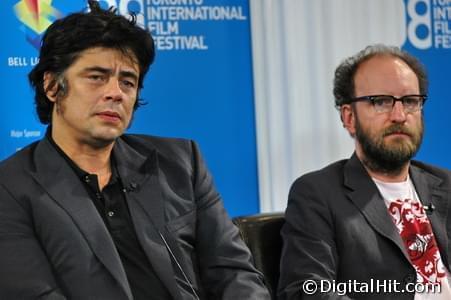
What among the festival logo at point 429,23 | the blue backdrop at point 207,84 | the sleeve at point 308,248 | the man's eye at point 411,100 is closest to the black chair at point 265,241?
the sleeve at point 308,248

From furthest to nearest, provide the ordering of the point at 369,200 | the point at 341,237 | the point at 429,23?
the point at 429,23 < the point at 369,200 < the point at 341,237

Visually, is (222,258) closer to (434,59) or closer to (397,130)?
(397,130)

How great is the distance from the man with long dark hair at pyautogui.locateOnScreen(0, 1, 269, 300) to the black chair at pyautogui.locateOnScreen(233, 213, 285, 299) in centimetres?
16

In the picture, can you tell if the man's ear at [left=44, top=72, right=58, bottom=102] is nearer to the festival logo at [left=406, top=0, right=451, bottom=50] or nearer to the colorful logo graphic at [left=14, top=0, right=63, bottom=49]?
the colorful logo graphic at [left=14, top=0, right=63, bottom=49]

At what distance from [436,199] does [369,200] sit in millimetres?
294

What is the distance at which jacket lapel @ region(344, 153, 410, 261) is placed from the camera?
271 centimetres

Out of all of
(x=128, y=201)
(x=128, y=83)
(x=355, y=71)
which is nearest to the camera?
(x=128, y=201)

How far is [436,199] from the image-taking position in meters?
2.90

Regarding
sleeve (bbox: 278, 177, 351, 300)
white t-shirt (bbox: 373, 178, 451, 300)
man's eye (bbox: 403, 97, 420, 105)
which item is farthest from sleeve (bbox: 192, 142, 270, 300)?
man's eye (bbox: 403, 97, 420, 105)

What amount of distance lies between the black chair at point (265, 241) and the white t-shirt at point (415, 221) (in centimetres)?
42

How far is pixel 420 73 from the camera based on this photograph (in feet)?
10.0

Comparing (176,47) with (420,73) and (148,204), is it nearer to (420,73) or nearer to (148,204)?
(420,73)

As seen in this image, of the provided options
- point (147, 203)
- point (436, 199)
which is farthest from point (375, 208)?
point (147, 203)

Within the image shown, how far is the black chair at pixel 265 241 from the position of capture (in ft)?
8.87
